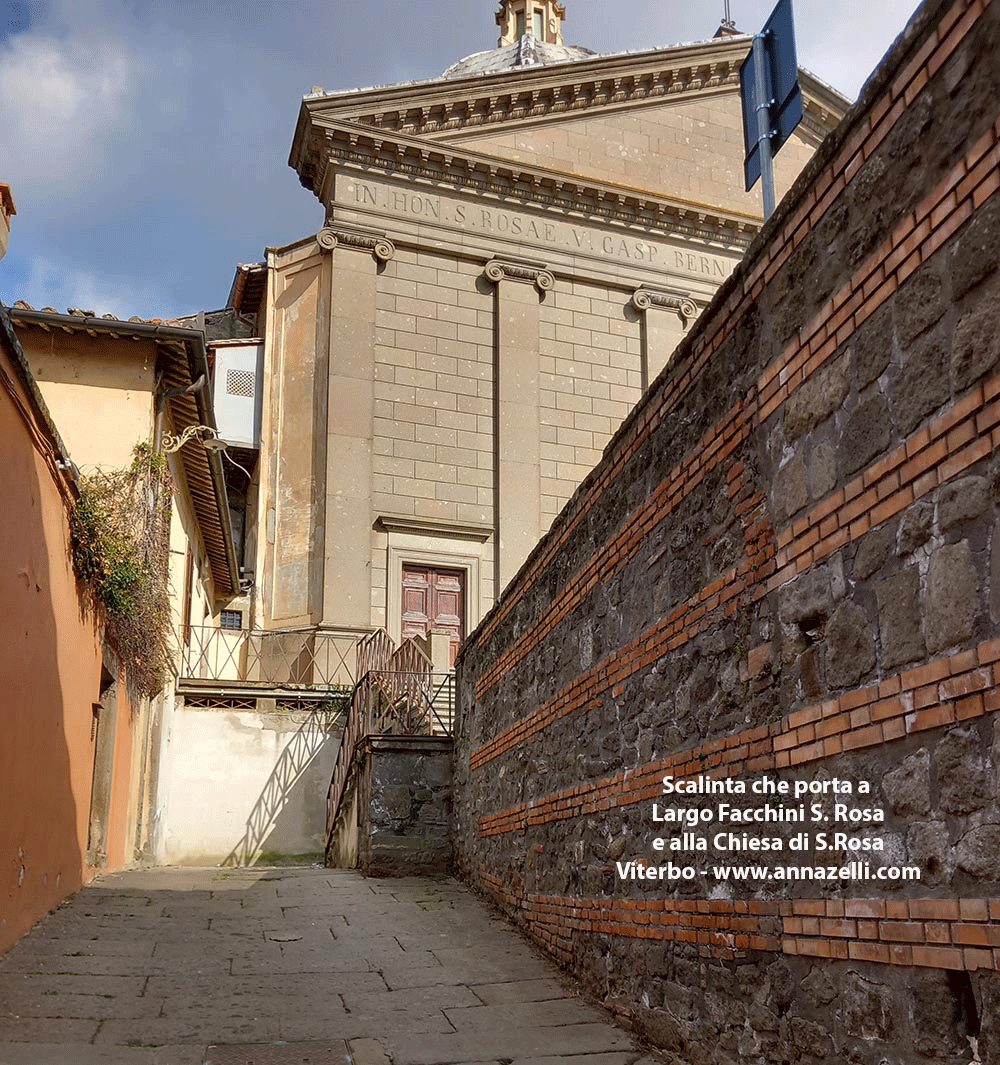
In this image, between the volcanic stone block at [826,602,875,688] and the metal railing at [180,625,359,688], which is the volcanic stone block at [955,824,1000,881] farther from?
the metal railing at [180,625,359,688]

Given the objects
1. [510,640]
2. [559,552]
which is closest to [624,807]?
[559,552]

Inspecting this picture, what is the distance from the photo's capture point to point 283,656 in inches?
765

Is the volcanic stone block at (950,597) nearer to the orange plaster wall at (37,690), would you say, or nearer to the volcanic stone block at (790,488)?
the volcanic stone block at (790,488)

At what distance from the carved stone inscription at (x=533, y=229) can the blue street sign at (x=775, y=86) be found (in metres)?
16.1

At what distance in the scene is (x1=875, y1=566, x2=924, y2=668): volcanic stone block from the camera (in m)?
3.60

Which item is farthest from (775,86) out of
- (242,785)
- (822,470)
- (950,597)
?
(242,785)

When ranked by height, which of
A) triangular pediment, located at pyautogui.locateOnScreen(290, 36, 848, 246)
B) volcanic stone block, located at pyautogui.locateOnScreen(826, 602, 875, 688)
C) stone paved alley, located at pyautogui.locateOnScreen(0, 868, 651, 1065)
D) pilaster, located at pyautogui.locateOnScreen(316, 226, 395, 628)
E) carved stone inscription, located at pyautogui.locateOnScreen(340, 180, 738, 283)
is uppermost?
triangular pediment, located at pyautogui.locateOnScreen(290, 36, 848, 246)

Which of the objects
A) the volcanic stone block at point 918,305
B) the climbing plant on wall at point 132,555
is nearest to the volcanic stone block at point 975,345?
the volcanic stone block at point 918,305

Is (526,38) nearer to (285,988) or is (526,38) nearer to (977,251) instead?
(285,988)

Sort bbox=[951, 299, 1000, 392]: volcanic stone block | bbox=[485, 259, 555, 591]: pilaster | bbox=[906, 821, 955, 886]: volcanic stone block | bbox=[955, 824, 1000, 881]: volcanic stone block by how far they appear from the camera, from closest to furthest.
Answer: bbox=[955, 824, 1000, 881]: volcanic stone block < bbox=[951, 299, 1000, 392]: volcanic stone block < bbox=[906, 821, 955, 886]: volcanic stone block < bbox=[485, 259, 555, 591]: pilaster

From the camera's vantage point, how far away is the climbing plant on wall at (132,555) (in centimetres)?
952

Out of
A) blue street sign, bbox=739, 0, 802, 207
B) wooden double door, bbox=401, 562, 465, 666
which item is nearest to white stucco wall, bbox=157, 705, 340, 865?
wooden double door, bbox=401, 562, 465, 666

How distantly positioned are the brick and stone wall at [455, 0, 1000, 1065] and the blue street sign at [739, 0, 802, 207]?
5.69ft

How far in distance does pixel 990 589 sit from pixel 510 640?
6.49 meters
